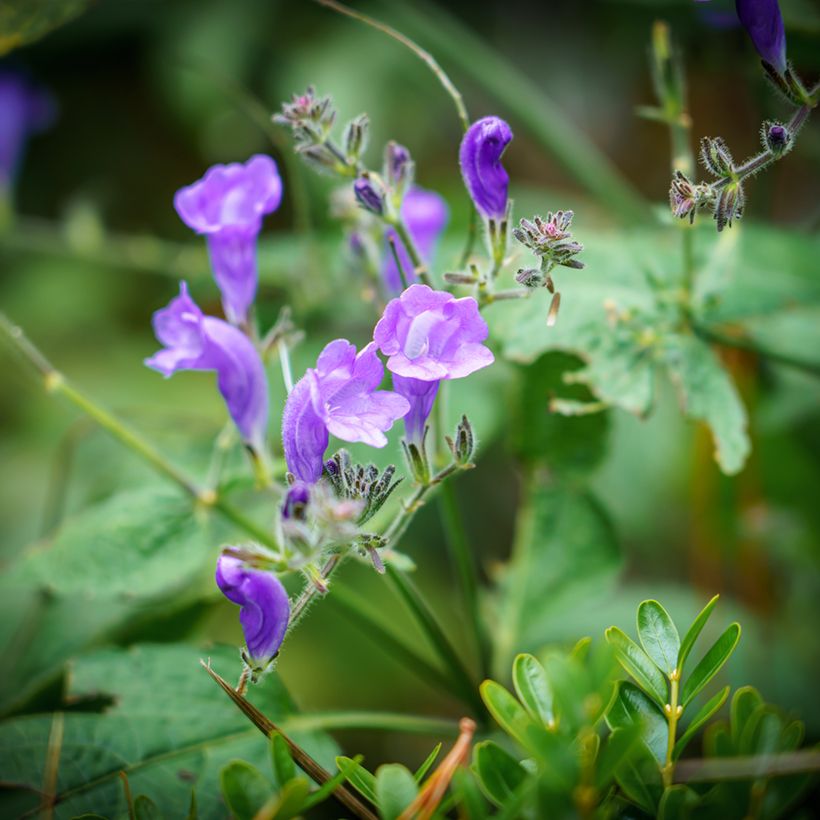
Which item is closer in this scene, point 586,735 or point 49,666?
point 586,735

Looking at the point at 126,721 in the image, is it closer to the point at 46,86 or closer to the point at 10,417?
the point at 10,417

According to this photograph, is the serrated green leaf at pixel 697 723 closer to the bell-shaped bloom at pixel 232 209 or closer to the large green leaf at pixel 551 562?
the large green leaf at pixel 551 562

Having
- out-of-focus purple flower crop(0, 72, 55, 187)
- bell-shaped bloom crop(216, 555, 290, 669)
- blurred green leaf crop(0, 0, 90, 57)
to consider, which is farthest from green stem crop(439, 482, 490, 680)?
out-of-focus purple flower crop(0, 72, 55, 187)

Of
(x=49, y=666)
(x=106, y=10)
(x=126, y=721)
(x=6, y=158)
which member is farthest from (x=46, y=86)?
(x=126, y=721)

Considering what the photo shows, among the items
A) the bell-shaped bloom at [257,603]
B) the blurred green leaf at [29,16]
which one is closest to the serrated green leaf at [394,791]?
the bell-shaped bloom at [257,603]

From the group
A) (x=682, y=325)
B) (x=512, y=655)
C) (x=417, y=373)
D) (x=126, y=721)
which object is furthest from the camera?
(x=512, y=655)

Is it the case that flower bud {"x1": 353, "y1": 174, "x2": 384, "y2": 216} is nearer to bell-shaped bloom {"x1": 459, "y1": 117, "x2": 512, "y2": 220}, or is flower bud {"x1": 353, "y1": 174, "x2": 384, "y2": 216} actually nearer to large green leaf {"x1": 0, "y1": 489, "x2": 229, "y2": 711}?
bell-shaped bloom {"x1": 459, "y1": 117, "x2": 512, "y2": 220}
